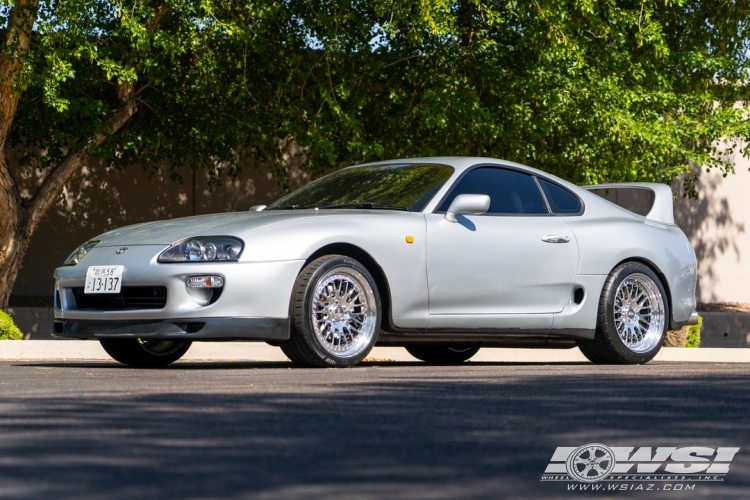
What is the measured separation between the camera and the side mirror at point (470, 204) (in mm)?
8125

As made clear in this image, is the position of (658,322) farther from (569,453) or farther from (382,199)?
(569,453)

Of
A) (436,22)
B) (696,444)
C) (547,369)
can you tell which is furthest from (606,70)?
(696,444)

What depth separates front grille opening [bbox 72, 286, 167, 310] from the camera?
7.42 m

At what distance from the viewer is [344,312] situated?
25.1ft

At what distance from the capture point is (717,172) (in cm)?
2139

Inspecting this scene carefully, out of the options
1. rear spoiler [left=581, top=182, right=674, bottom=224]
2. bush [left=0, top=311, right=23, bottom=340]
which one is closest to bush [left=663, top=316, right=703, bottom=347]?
rear spoiler [left=581, top=182, right=674, bottom=224]

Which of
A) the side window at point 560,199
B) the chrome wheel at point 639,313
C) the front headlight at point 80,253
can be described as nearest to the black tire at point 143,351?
the front headlight at point 80,253

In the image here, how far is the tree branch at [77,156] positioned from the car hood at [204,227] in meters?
7.27

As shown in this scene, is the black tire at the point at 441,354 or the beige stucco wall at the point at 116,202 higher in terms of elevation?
the beige stucco wall at the point at 116,202

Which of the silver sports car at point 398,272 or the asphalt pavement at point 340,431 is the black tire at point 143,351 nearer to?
the silver sports car at point 398,272

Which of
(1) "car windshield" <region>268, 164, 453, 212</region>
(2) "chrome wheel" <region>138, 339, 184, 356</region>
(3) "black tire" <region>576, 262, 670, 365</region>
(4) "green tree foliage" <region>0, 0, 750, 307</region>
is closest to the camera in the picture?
(1) "car windshield" <region>268, 164, 453, 212</region>

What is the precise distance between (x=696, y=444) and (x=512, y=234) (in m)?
4.46

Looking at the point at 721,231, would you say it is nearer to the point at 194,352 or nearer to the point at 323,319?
the point at 194,352

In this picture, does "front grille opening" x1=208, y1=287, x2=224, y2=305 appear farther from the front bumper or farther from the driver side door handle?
the driver side door handle
